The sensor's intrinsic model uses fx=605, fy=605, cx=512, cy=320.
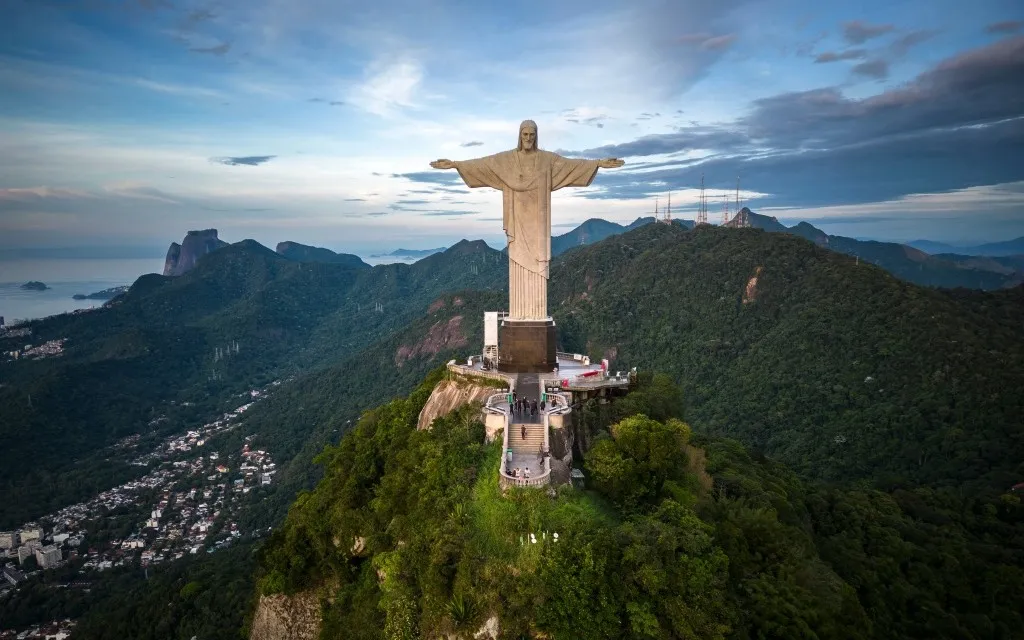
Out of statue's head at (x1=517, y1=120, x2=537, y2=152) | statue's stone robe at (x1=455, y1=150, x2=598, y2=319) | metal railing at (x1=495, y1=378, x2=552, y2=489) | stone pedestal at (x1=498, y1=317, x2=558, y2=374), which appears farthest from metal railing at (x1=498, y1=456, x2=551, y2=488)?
statue's head at (x1=517, y1=120, x2=537, y2=152)

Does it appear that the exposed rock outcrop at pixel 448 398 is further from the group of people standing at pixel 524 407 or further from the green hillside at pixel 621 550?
the group of people standing at pixel 524 407

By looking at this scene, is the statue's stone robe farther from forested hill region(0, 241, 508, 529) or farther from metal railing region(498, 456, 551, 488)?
forested hill region(0, 241, 508, 529)

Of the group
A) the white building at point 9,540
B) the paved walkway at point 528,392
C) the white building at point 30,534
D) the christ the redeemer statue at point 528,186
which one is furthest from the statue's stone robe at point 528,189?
the white building at point 9,540

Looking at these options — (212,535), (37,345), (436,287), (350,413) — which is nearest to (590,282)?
(350,413)

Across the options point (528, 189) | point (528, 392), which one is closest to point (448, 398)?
point (528, 392)

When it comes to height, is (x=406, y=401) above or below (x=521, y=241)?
below

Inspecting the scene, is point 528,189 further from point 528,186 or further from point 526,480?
point 526,480

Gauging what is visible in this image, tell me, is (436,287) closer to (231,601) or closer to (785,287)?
(785,287)
